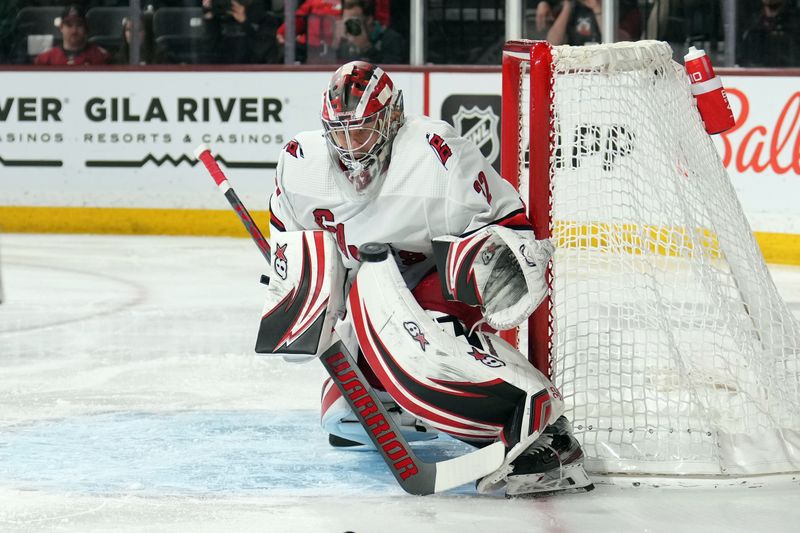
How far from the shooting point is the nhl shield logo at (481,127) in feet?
21.4

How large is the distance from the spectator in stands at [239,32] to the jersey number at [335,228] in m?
4.64

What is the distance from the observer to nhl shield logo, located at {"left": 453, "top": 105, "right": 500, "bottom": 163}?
653cm

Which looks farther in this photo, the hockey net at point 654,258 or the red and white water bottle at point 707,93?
the red and white water bottle at point 707,93

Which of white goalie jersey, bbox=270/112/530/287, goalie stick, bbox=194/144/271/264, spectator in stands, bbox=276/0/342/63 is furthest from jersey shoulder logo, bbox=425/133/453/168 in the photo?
spectator in stands, bbox=276/0/342/63

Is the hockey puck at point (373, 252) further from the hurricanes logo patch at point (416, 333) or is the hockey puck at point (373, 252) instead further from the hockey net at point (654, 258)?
the hockey net at point (654, 258)

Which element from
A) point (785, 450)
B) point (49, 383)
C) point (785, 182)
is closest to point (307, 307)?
point (785, 450)

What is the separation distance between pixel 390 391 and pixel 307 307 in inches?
8.2

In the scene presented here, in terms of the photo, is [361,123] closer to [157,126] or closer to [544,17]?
[544,17]

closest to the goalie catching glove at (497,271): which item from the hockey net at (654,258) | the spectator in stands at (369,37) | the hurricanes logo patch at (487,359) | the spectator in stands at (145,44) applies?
the hurricanes logo patch at (487,359)

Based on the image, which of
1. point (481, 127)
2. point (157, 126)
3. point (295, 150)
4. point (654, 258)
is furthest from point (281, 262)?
point (157, 126)

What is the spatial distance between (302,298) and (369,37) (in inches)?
185

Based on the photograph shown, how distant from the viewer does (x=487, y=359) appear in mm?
2266

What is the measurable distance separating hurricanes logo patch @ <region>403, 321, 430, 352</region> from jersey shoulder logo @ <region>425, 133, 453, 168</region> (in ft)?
0.97

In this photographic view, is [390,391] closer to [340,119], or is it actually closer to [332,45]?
[340,119]
